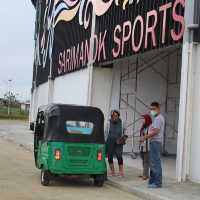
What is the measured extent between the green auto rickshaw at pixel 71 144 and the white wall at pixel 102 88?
8.90m

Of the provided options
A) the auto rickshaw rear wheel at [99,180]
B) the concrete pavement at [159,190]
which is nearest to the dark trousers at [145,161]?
the concrete pavement at [159,190]

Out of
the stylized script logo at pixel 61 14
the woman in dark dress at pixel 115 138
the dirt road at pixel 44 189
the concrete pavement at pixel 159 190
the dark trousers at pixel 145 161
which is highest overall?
the stylized script logo at pixel 61 14

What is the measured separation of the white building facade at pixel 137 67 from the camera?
15.1m

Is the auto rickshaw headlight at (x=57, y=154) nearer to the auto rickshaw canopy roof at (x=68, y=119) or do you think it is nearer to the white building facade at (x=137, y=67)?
the auto rickshaw canopy roof at (x=68, y=119)

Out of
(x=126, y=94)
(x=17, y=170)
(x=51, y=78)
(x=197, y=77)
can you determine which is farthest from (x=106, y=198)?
(x=51, y=78)

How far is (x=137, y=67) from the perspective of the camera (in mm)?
23984

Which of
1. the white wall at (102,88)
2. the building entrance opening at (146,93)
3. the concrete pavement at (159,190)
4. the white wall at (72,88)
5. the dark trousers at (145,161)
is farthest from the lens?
the white wall at (72,88)

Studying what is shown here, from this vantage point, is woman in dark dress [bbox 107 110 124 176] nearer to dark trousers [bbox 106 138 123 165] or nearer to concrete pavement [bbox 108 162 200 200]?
dark trousers [bbox 106 138 123 165]

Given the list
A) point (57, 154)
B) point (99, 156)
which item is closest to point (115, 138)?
point (99, 156)

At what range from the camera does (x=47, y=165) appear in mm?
13977

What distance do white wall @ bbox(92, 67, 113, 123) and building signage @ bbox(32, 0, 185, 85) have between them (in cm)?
58

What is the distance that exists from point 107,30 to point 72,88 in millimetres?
6529

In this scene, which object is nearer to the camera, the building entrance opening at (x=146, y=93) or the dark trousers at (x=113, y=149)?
the dark trousers at (x=113, y=149)

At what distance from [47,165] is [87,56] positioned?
1149cm
